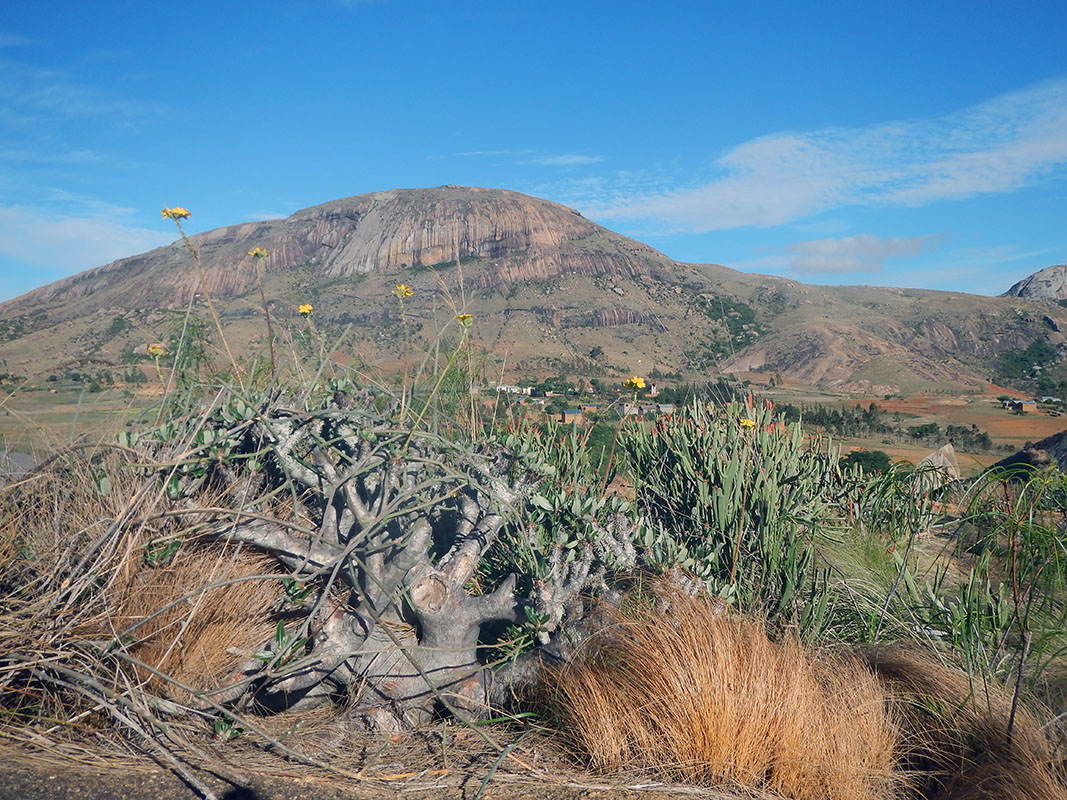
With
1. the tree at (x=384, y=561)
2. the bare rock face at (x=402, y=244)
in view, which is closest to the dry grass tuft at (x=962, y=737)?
the tree at (x=384, y=561)

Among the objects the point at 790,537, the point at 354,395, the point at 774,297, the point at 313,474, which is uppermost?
the point at 774,297

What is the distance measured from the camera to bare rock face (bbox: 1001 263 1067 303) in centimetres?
9562

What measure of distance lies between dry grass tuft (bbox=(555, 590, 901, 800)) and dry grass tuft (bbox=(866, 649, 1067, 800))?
0.16 meters

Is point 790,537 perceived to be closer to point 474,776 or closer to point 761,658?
point 761,658

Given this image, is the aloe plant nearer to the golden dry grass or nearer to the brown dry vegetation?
the brown dry vegetation

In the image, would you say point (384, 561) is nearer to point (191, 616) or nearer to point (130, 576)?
point (191, 616)

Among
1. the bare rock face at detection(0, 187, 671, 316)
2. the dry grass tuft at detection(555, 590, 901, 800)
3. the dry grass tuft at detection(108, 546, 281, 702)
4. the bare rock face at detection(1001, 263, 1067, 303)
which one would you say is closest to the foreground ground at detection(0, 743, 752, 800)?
the dry grass tuft at detection(555, 590, 901, 800)

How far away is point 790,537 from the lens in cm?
427

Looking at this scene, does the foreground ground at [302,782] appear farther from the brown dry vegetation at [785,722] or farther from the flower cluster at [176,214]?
the flower cluster at [176,214]

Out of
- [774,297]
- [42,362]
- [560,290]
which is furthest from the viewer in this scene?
[774,297]

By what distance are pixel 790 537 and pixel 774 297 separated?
69.7 m

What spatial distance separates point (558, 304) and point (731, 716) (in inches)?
2141

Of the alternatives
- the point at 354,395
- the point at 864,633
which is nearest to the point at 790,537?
the point at 864,633

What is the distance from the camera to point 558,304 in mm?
56750
